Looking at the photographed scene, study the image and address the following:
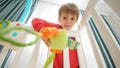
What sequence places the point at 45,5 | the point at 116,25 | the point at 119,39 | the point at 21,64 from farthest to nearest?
the point at 45,5 → the point at 116,25 → the point at 119,39 → the point at 21,64

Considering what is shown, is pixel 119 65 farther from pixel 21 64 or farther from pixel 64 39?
pixel 21 64

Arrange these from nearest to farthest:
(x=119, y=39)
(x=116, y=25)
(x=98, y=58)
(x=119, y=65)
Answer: (x=119, y=65)
(x=98, y=58)
(x=119, y=39)
(x=116, y=25)

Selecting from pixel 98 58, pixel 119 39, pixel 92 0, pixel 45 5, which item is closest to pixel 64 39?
pixel 98 58

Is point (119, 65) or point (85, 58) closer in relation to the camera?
point (119, 65)

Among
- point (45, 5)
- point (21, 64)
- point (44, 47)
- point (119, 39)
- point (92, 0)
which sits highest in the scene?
point (45, 5)

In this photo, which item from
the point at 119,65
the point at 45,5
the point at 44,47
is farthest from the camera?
the point at 45,5

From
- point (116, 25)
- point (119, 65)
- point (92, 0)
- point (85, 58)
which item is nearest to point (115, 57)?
point (119, 65)

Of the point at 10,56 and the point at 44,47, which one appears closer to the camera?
the point at 10,56

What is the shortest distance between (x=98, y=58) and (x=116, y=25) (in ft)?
2.18

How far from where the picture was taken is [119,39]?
113 centimetres

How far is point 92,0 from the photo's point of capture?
3.27 ft

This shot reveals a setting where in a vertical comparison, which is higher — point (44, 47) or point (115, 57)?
point (44, 47)

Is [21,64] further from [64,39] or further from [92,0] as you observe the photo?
[92,0]

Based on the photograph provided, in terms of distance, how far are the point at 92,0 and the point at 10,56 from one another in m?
0.59
